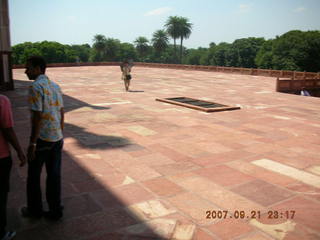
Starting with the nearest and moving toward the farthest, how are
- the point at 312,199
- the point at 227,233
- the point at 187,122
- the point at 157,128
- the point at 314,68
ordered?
1. the point at 227,233
2. the point at 312,199
3. the point at 157,128
4. the point at 187,122
5. the point at 314,68

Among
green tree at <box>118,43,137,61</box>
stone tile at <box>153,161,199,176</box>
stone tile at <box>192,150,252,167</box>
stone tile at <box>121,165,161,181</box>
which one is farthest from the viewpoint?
green tree at <box>118,43,137,61</box>

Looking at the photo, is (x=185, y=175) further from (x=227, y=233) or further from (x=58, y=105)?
(x=58, y=105)

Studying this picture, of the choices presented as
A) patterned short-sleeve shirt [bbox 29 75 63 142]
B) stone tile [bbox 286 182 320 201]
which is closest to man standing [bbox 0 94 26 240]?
patterned short-sleeve shirt [bbox 29 75 63 142]

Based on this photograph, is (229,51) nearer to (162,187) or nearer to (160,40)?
(160,40)

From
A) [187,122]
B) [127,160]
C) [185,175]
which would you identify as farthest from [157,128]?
[185,175]

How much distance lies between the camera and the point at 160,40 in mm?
88562

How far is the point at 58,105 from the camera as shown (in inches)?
136

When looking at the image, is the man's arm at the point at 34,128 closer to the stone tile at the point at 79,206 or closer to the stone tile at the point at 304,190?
the stone tile at the point at 79,206

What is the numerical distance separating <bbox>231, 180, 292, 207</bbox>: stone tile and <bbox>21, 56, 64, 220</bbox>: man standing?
7.86 feet

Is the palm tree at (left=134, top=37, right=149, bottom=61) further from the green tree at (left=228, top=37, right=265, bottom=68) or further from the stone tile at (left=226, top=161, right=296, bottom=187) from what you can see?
the stone tile at (left=226, top=161, right=296, bottom=187)

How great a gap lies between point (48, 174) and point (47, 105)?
2.59 feet

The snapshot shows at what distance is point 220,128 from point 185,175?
357 centimetres

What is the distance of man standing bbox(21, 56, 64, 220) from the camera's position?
3.24m

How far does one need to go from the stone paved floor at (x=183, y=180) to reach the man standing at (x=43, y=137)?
0.67 ft
